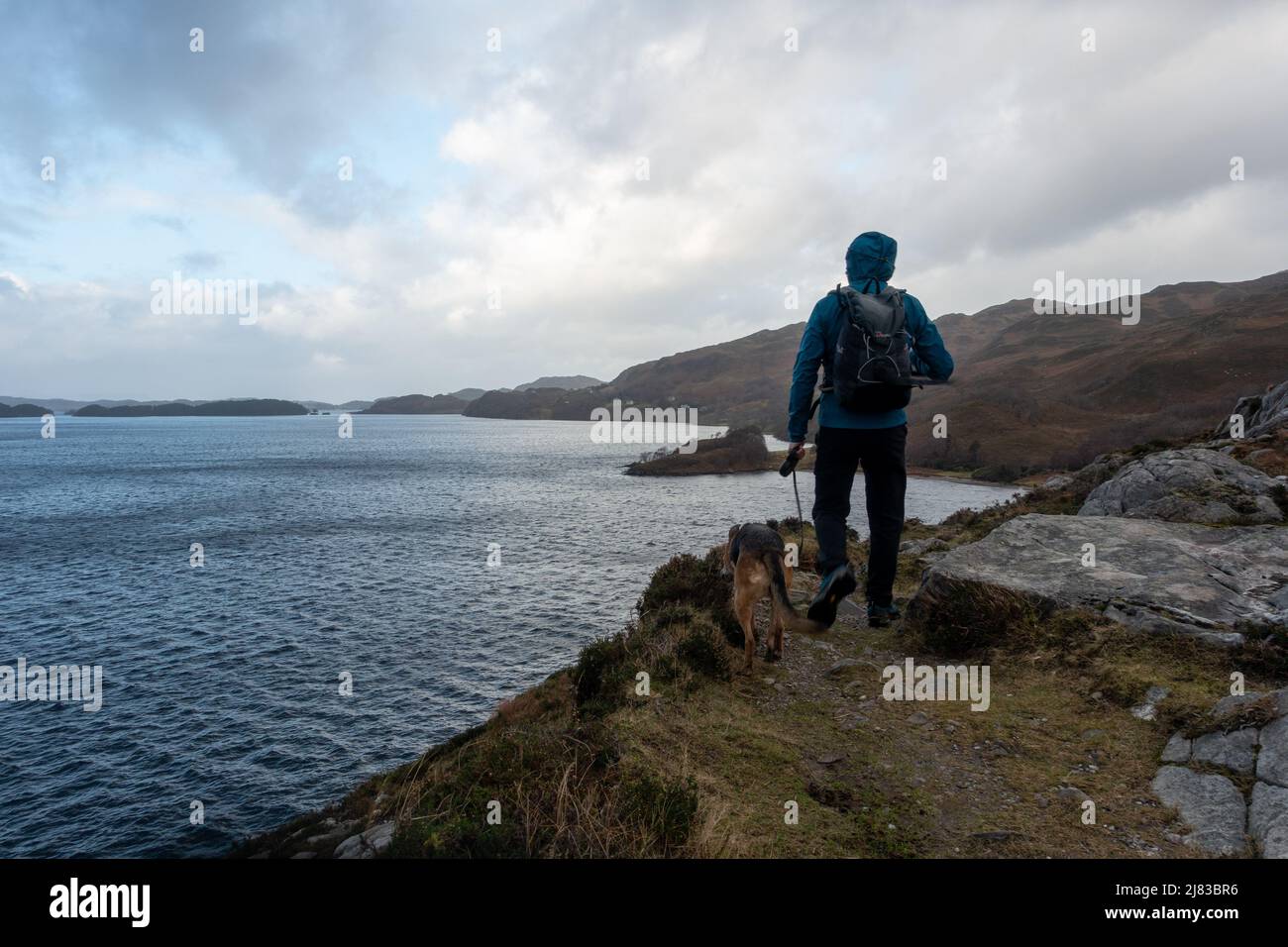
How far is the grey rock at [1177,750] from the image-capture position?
5.45 metres

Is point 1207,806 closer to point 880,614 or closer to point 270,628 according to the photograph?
point 880,614

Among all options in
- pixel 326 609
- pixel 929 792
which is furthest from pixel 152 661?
pixel 929 792

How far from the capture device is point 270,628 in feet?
81.8

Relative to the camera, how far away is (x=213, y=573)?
3275 centimetres

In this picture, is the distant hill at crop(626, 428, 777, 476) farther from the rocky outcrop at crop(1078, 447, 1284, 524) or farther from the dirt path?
the dirt path

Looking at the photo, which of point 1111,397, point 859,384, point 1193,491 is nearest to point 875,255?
point 859,384

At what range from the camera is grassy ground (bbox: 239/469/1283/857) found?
470cm

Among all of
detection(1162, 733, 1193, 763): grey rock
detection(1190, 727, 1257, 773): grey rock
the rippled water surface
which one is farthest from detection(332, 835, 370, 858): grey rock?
the rippled water surface

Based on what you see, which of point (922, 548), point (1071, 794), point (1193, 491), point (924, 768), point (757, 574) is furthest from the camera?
point (922, 548)

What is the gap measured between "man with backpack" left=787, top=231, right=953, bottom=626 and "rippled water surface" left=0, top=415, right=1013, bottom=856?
13.5 meters

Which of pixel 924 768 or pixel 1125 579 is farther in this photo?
pixel 1125 579

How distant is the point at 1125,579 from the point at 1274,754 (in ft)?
13.2

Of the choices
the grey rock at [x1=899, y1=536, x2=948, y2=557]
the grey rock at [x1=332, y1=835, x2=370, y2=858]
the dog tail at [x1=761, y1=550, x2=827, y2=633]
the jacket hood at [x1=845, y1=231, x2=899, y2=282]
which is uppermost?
the jacket hood at [x1=845, y1=231, x2=899, y2=282]

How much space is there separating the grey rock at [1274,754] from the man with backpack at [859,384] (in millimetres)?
3185
